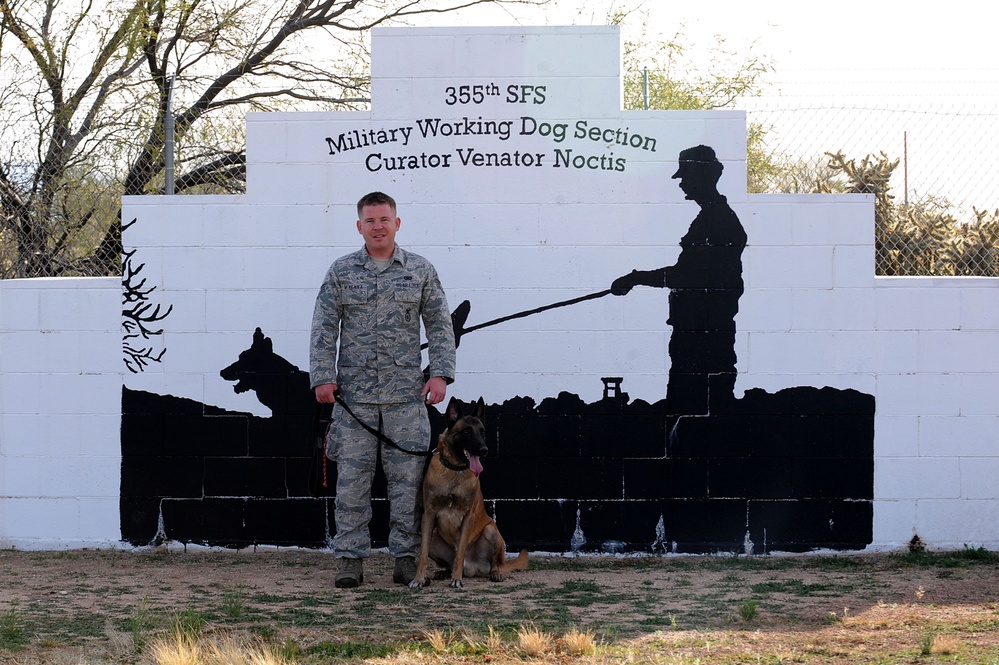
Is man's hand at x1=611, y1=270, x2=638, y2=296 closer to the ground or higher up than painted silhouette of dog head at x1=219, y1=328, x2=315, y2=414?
higher up

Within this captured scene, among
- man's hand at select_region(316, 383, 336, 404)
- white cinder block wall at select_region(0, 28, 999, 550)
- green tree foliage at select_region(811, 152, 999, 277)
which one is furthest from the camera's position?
green tree foliage at select_region(811, 152, 999, 277)

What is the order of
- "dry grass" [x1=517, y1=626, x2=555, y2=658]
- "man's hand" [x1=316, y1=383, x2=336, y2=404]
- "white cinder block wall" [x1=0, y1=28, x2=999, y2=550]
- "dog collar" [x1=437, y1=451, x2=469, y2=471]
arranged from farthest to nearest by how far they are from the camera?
"white cinder block wall" [x1=0, y1=28, x2=999, y2=550] → "dog collar" [x1=437, y1=451, x2=469, y2=471] → "man's hand" [x1=316, y1=383, x2=336, y2=404] → "dry grass" [x1=517, y1=626, x2=555, y2=658]

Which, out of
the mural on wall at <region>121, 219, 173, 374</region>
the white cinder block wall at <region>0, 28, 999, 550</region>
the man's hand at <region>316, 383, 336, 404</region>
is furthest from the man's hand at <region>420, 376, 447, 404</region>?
the mural on wall at <region>121, 219, 173, 374</region>

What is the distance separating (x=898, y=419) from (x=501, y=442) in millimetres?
2558

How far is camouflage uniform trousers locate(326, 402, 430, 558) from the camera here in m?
6.25

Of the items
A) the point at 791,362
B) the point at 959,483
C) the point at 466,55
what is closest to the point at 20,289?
the point at 466,55

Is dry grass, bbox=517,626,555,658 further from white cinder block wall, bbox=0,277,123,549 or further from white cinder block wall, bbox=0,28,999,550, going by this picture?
white cinder block wall, bbox=0,277,123,549

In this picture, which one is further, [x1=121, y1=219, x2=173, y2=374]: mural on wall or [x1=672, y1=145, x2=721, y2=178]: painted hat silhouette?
[x1=121, y1=219, x2=173, y2=374]: mural on wall

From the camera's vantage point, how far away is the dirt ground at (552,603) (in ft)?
15.6

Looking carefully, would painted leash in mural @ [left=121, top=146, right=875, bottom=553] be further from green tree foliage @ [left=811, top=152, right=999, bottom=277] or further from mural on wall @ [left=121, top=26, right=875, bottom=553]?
green tree foliage @ [left=811, top=152, right=999, bottom=277]

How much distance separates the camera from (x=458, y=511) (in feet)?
20.6

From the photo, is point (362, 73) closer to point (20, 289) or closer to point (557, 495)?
point (20, 289)

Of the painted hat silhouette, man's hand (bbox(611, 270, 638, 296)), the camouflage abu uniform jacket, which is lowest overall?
the camouflage abu uniform jacket

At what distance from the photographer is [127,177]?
25.8 ft
